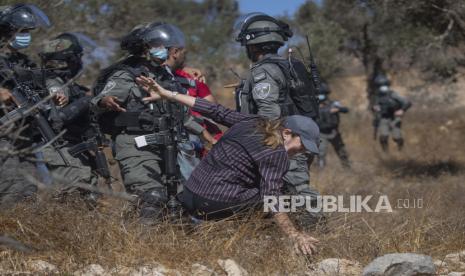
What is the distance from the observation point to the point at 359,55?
66.5ft

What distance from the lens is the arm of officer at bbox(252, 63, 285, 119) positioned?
5195 mm

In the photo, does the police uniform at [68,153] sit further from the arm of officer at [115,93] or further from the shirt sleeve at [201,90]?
the shirt sleeve at [201,90]

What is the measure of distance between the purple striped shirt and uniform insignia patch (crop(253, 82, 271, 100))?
60 centimetres

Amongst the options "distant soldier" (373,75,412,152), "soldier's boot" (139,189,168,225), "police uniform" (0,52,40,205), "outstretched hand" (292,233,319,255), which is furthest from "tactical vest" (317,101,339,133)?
"outstretched hand" (292,233,319,255)

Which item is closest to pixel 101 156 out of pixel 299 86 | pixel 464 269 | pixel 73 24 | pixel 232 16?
pixel 299 86

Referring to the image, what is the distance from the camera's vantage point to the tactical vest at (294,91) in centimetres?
535

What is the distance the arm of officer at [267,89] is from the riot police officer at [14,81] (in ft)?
5.05

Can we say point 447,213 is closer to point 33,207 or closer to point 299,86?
point 299,86

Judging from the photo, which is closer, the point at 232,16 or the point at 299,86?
the point at 299,86

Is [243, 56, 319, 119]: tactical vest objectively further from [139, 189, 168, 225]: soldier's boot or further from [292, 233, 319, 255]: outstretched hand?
[292, 233, 319, 255]: outstretched hand

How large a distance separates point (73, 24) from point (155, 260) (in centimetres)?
702

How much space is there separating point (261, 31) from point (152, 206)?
5.17 ft

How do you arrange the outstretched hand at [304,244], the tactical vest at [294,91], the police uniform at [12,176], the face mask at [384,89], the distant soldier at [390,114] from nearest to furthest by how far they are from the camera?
the outstretched hand at [304,244] < the police uniform at [12,176] < the tactical vest at [294,91] < the distant soldier at [390,114] < the face mask at [384,89]

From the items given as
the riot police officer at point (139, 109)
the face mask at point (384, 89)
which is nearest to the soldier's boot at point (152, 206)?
the riot police officer at point (139, 109)
